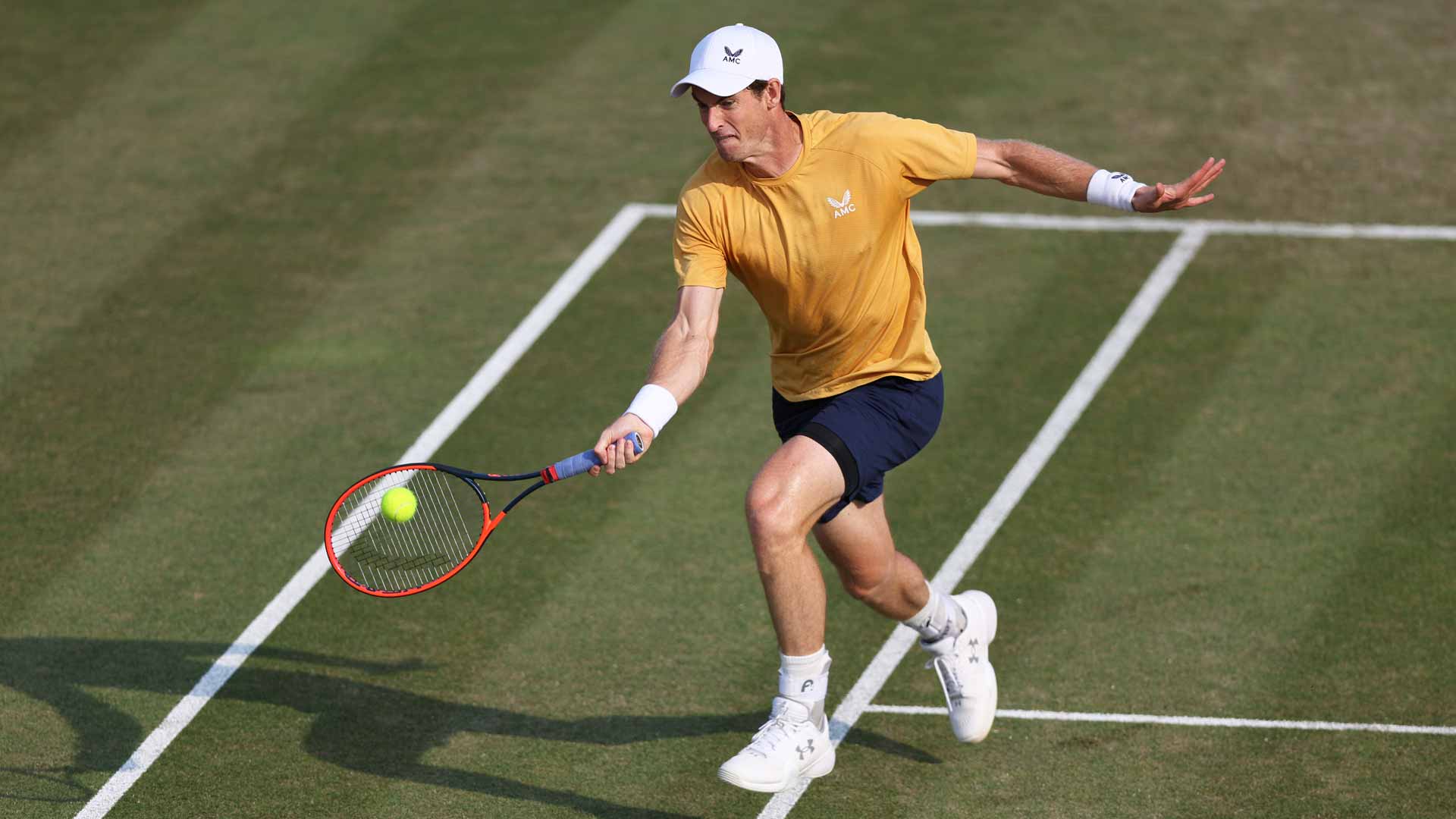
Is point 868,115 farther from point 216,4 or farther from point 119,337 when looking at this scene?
point 216,4

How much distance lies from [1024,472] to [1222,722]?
7.87 feet

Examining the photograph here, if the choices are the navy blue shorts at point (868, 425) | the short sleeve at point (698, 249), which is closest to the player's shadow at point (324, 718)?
the navy blue shorts at point (868, 425)

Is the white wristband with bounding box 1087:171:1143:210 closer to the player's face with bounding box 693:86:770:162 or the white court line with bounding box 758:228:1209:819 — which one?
the player's face with bounding box 693:86:770:162

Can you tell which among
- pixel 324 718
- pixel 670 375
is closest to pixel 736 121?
pixel 670 375

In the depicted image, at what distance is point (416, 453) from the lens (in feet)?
34.6

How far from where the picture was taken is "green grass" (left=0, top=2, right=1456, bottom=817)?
8102 mm

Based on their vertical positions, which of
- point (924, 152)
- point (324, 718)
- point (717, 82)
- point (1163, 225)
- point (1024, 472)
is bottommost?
point (1163, 225)

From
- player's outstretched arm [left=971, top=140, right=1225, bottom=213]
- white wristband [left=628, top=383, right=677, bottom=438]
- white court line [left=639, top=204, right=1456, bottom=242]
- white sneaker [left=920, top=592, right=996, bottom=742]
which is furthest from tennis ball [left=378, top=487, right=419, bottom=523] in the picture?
white court line [left=639, top=204, right=1456, bottom=242]

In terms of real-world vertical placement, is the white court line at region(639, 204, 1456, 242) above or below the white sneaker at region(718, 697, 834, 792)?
below

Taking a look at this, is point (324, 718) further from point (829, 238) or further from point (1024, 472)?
point (1024, 472)

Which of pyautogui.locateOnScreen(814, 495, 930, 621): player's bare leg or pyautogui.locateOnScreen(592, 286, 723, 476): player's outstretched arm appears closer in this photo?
pyautogui.locateOnScreen(592, 286, 723, 476): player's outstretched arm

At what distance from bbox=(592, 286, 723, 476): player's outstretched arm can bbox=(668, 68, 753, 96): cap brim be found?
28.2 inches

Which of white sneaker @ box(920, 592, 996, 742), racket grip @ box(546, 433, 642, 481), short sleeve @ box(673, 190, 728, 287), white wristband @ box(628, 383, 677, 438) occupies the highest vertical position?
short sleeve @ box(673, 190, 728, 287)

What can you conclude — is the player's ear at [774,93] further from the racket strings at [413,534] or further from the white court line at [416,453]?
the white court line at [416,453]
